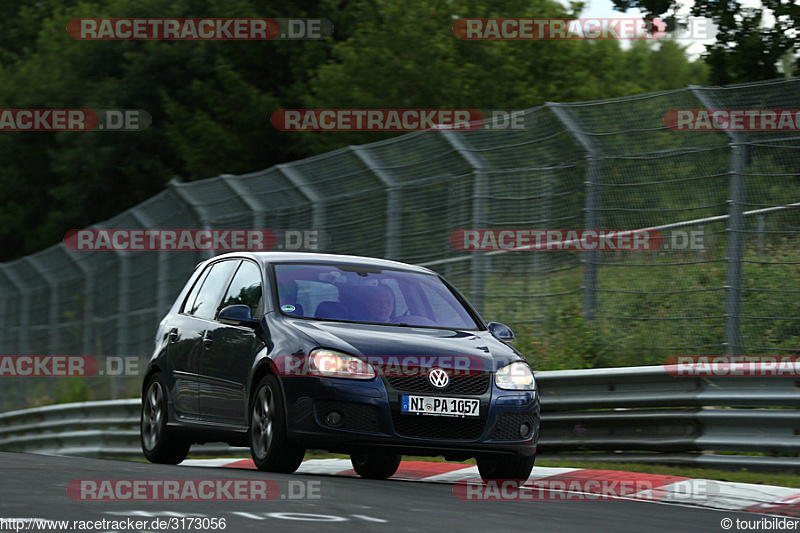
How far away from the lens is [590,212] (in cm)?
1284

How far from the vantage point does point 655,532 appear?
22.9ft

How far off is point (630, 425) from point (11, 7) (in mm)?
59852

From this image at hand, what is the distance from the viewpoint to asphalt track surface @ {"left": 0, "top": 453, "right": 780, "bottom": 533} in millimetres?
6676

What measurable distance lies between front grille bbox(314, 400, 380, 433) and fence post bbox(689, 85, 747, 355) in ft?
10.9

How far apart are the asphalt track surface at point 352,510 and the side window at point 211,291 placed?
6.75 ft

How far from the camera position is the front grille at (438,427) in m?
9.25

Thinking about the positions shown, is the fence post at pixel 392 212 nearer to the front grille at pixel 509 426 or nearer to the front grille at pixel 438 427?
the front grille at pixel 509 426

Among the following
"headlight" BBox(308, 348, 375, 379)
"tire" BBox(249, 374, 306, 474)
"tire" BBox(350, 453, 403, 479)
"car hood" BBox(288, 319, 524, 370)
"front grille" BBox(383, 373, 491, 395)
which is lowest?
"tire" BBox(350, 453, 403, 479)

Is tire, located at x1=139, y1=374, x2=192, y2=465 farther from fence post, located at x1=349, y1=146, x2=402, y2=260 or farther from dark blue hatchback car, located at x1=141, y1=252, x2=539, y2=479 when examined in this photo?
fence post, located at x1=349, y1=146, x2=402, y2=260

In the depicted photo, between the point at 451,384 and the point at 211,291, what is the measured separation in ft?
8.66

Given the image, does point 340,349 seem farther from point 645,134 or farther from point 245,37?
point 245,37

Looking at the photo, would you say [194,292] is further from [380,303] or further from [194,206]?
[194,206]

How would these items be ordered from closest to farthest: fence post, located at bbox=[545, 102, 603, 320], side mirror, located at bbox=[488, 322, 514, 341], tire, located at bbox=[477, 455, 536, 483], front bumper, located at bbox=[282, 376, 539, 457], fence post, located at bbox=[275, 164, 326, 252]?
front bumper, located at bbox=[282, 376, 539, 457], tire, located at bbox=[477, 455, 536, 483], side mirror, located at bbox=[488, 322, 514, 341], fence post, located at bbox=[545, 102, 603, 320], fence post, located at bbox=[275, 164, 326, 252]

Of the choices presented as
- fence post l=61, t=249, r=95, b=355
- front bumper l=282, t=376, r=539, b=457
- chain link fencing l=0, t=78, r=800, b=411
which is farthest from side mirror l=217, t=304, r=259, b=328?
fence post l=61, t=249, r=95, b=355
